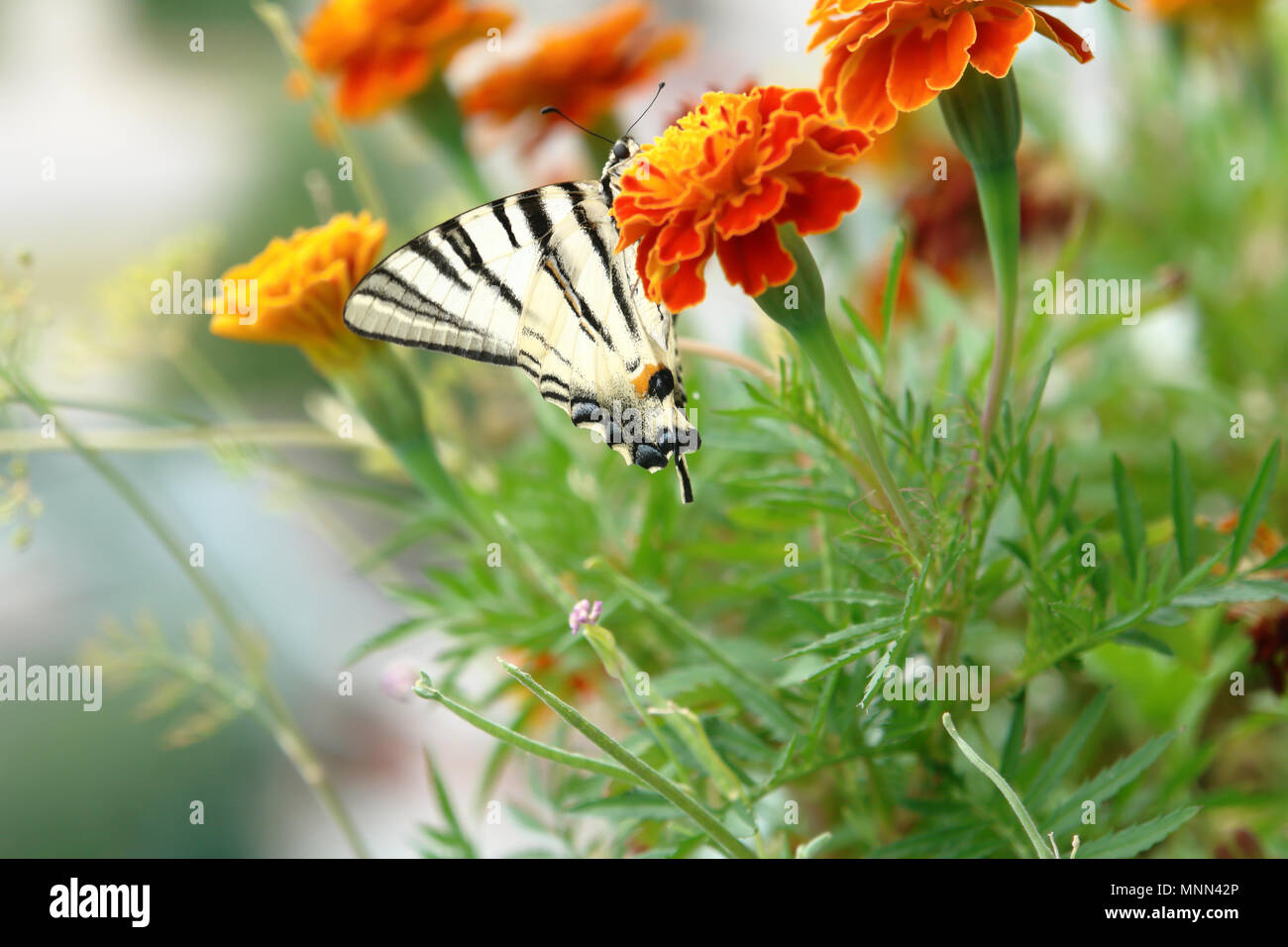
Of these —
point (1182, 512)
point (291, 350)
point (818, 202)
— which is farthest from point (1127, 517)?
point (291, 350)

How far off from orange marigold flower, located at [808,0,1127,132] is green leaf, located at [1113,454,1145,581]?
11cm

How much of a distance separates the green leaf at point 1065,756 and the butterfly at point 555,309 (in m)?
0.12

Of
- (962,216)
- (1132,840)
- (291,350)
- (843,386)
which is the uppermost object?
(291,350)

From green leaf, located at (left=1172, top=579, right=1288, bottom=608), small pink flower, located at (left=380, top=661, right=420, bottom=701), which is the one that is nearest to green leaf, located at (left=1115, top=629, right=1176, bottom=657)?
green leaf, located at (left=1172, top=579, right=1288, bottom=608)

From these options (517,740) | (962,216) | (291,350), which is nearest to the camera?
(517,740)

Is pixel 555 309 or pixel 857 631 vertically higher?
pixel 555 309

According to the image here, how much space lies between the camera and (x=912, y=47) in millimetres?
230

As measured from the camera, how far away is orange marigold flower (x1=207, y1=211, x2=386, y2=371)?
0.29 meters

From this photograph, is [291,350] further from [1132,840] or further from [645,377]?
[1132,840]

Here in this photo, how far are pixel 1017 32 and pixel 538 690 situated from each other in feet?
0.55

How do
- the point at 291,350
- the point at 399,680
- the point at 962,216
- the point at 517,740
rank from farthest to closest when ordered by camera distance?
1. the point at 291,350
2. the point at 962,216
3. the point at 399,680
4. the point at 517,740

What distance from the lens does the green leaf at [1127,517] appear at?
27 cm

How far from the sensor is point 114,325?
1.40 ft

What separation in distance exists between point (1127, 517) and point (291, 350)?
106 centimetres
